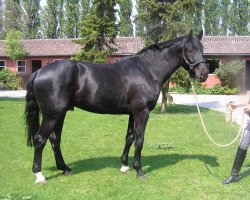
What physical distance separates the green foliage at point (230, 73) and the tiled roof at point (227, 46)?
1899 millimetres

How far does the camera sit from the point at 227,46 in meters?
33.5

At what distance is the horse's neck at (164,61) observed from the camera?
6.14 meters

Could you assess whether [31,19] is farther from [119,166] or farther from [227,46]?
[119,166]

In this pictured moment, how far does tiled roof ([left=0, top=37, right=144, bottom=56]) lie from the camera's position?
3406cm

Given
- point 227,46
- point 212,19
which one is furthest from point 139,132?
point 212,19

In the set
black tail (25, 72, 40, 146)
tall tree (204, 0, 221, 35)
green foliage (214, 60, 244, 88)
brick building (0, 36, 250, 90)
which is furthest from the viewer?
tall tree (204, 0, 221, 35)

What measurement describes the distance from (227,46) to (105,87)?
30.0m

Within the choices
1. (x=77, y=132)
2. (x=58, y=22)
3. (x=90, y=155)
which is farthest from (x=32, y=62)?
(x=90, y=155)

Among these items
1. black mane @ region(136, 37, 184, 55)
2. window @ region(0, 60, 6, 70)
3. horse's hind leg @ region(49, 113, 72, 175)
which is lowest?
horse's hind leg @ region(49, 113, 72, 175)

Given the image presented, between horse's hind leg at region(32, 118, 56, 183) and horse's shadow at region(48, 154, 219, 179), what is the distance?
2.77 feet

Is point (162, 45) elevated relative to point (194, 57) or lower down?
A: elevated

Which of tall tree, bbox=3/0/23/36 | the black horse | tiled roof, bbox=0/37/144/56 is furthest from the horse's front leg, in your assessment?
tall tree, bbox=3/0/23/36

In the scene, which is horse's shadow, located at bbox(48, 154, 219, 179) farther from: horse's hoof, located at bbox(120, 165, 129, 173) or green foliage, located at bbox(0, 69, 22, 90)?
green foliage, located at bbox(0, 69, 22, 90)

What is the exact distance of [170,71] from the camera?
6223mm
